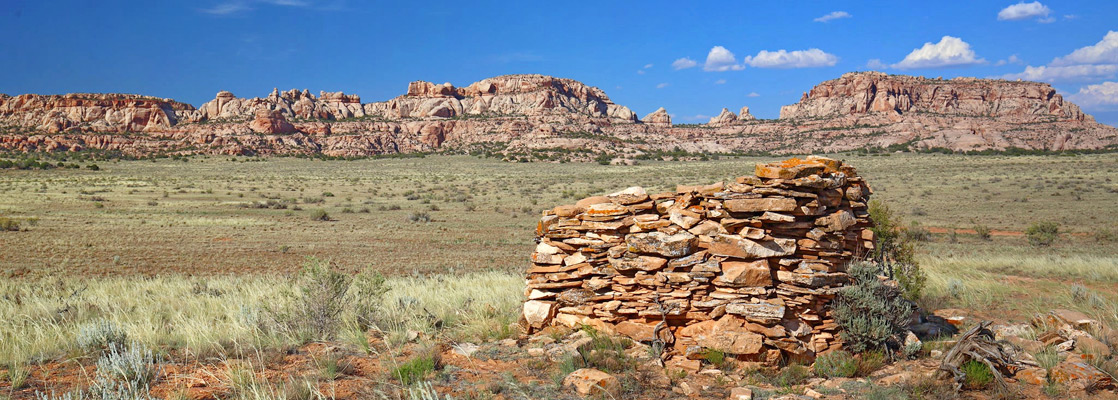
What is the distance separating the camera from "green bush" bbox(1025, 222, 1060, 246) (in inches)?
723

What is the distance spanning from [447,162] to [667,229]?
77.6m

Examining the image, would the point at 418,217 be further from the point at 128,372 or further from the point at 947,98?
the point at 947,98

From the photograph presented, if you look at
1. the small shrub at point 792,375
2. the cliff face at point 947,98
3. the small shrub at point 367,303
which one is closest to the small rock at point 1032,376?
the small shrub at point 792,375

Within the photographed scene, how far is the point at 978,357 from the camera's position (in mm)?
5418

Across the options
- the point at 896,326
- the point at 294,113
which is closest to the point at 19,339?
the point at 896,326

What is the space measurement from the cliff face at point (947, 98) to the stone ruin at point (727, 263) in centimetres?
13371

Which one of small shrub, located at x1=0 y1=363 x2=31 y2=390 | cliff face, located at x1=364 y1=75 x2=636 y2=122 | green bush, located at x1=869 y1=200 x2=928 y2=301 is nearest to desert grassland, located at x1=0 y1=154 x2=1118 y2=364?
small shrub, located at x1=0 y1=363 x2=31 y2=390

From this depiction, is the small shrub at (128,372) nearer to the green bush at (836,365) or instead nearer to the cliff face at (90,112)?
the green bush at (836,365)

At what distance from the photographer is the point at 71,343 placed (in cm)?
653

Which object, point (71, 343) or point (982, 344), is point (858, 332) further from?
point (71, 343)

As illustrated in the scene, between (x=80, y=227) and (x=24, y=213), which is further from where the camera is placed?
(x=24, y=213)

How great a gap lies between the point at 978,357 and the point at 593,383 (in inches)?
141

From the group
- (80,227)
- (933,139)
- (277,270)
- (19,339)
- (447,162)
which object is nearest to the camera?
(19,339)

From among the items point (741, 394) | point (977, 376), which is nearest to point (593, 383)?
point (741, 394)
